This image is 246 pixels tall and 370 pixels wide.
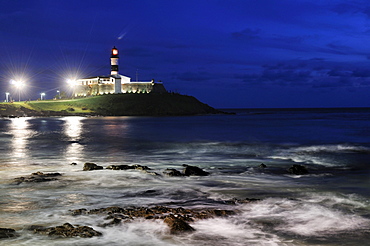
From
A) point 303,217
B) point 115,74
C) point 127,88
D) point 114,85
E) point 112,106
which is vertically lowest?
point 303,217

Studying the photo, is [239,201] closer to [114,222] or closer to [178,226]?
[178,226]

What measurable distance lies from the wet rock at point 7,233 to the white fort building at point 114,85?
114662mm

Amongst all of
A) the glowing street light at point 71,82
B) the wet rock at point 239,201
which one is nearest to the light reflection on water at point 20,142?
the wet rock at point 239,201

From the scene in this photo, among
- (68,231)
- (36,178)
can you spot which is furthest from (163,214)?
(36,178)

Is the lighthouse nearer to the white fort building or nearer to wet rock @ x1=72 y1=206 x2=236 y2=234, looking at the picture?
the white fort building

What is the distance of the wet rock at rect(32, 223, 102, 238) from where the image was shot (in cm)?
741

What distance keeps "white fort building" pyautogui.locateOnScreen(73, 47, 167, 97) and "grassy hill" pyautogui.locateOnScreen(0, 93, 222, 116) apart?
18.3ft

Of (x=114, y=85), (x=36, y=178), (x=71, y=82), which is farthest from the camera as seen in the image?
(x=71, y=82)

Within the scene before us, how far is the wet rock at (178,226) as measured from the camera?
7.67 m

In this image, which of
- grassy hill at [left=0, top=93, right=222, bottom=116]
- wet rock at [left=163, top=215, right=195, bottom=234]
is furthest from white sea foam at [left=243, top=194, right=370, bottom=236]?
grassy hill at [left=0, top=93, right=222, bottom=116]

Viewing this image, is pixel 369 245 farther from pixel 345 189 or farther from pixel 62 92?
pixel 62 92

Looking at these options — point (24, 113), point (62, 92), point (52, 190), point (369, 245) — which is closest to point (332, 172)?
point (369, 245)

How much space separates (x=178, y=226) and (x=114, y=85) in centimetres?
11824

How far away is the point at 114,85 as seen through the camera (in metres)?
123
